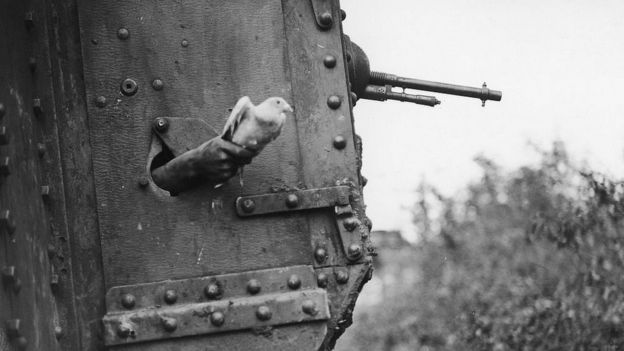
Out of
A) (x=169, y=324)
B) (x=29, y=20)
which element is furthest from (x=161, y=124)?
(x=169, y=324)

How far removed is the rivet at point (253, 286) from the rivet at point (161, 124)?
1.91ft

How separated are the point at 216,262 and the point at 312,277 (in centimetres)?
32

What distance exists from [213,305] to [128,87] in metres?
0.79

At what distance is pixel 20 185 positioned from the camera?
143 inches

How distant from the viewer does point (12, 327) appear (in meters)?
3.35

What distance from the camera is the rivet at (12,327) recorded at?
334 cm

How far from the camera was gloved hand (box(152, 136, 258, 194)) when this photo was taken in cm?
370

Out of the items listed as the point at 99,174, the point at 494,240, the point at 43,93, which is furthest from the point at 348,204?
the point at 494,240

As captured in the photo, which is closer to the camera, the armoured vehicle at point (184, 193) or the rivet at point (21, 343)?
the rivet at point (21, 343)

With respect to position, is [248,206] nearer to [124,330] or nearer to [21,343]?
[124,330]

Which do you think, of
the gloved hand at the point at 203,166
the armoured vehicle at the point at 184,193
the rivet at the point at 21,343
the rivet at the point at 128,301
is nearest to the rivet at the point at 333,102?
the armoured vehicle at the point at 184,193

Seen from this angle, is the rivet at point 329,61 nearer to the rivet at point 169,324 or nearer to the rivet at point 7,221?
the rivet at point 169,324

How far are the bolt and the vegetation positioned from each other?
4519 millimetres

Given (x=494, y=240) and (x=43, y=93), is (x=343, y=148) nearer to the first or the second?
(x=43, y=93)
